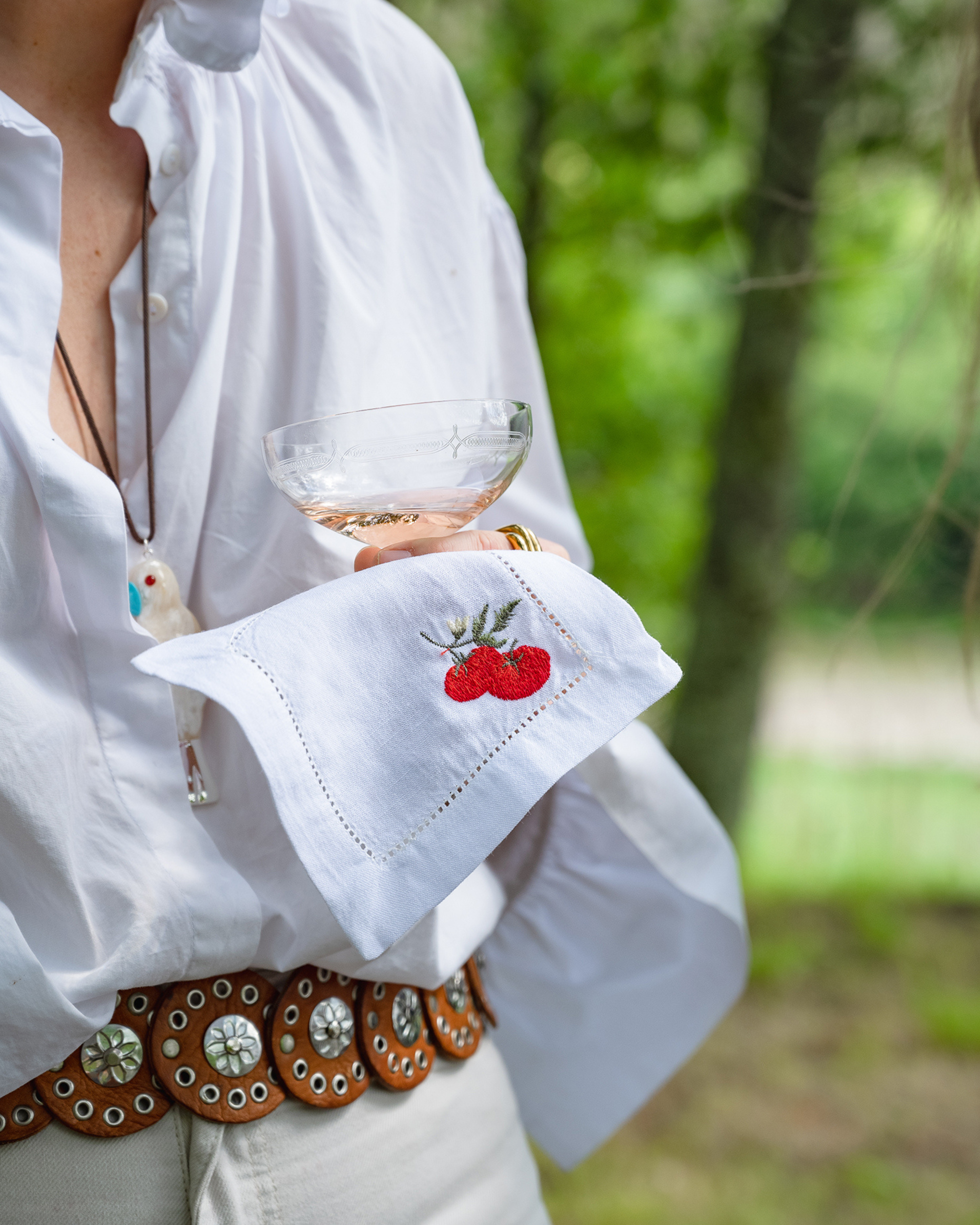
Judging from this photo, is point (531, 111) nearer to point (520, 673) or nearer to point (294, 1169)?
point (520, 673)

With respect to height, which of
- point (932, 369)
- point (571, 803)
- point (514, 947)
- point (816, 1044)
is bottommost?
point (816, 1044)

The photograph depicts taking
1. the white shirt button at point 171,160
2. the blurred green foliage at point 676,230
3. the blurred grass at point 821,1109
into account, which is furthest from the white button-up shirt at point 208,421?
the blurred grass at point 821,1109

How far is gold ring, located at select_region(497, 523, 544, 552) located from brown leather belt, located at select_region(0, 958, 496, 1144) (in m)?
0.45

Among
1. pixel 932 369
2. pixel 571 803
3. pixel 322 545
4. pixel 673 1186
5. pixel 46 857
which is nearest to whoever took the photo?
pixel 46 857

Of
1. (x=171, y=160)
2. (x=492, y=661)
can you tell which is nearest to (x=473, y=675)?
(x=492, y=661)

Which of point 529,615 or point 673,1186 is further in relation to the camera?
point 673,1186

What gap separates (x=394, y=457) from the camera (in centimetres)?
86

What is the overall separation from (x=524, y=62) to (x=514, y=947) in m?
4.56

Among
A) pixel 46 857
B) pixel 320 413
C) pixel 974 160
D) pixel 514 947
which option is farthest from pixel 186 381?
pixel 974 160

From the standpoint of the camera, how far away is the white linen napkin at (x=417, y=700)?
0.77 meters

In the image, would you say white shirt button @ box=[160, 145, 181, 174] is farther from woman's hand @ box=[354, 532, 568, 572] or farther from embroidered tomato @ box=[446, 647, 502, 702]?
embroidered tomato @ box=[446, 647, 502, 702]

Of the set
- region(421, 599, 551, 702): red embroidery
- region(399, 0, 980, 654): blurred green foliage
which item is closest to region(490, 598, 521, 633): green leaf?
region(421, 599, 551, 702): red embroidery

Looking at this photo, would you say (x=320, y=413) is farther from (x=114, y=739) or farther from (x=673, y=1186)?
(x=673, y=1186)

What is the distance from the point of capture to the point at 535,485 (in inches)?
56.6
